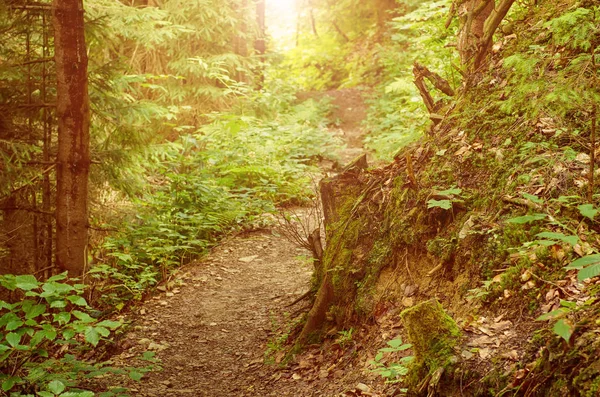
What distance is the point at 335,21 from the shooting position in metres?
22.3

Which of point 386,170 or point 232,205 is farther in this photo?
point 232,205

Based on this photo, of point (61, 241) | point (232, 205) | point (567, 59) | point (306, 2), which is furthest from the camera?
point (306, 2)

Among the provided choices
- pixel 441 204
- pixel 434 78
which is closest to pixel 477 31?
pixel 434 78

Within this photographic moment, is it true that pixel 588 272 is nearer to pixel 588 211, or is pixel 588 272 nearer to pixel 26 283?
pixel 588 211

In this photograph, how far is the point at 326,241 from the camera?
224 inches

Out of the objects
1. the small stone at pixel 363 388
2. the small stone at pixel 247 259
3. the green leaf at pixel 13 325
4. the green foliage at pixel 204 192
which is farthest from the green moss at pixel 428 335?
the small stone at pixel 247 259

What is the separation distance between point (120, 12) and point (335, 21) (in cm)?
1452

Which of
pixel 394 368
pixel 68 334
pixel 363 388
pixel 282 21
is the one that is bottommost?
pixel 363 388

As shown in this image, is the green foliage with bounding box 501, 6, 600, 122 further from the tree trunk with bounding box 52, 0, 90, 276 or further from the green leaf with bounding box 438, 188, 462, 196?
the tree trunk with bounding box 52, 0, 90, 276

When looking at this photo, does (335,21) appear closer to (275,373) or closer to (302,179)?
(302,179)

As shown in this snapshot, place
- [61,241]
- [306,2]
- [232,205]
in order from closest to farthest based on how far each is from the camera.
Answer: [61,241] → [232,205] → [306,2]

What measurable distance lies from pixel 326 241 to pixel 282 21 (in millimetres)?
28646

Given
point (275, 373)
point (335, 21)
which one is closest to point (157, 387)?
point (275, 373)

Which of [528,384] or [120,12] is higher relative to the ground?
[120,12]
